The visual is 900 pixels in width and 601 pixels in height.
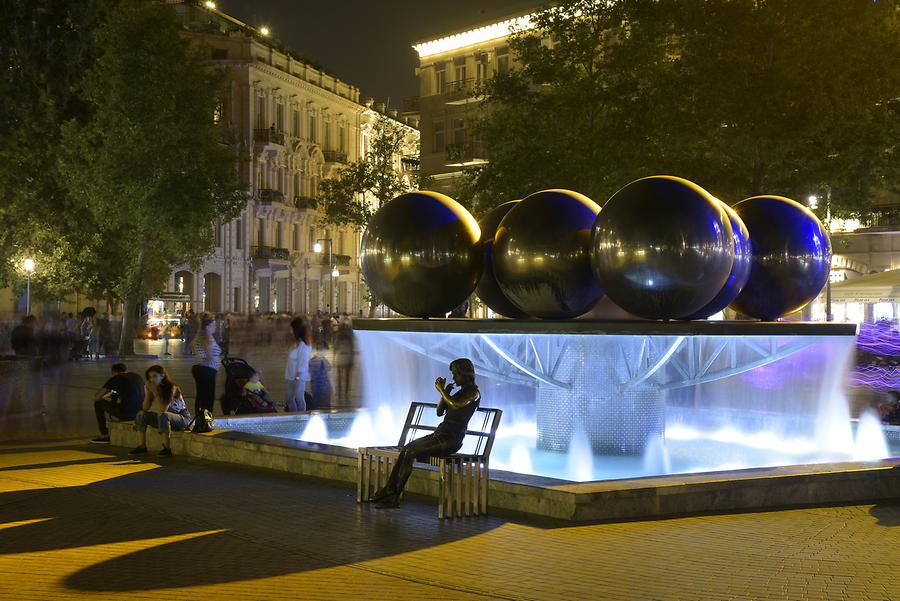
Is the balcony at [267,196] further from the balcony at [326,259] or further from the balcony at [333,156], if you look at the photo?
the balcony at [333,156]

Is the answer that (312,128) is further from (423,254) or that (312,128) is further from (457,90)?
(423,254)

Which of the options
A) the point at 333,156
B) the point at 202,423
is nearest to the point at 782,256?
the point at 202,423

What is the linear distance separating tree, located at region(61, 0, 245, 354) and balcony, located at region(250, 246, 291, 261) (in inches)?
1358

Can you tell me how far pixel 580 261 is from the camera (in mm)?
12062

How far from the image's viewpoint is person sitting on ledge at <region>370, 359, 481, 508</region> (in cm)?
977

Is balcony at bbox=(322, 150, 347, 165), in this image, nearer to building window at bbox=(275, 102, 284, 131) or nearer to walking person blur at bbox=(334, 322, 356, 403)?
building window at bbox=(275, 102, 284, 131)

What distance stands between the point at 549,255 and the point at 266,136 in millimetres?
62819

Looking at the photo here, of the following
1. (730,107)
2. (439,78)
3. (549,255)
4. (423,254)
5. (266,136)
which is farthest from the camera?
(266,136)

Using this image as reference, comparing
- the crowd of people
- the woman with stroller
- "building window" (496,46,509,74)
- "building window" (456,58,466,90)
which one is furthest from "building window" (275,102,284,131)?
the woman with stroller

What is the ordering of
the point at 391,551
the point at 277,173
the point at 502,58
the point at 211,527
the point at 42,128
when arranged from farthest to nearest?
the point at 277,173 → the point at 502,58 → the point at 42,128 → the point at 211,527 → the point at 391,551

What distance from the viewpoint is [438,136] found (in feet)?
218

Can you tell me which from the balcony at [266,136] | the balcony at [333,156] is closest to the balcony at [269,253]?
the balcony at [266,136]

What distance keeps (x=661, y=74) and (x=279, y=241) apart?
53444mm

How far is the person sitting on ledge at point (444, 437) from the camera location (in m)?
9.77
